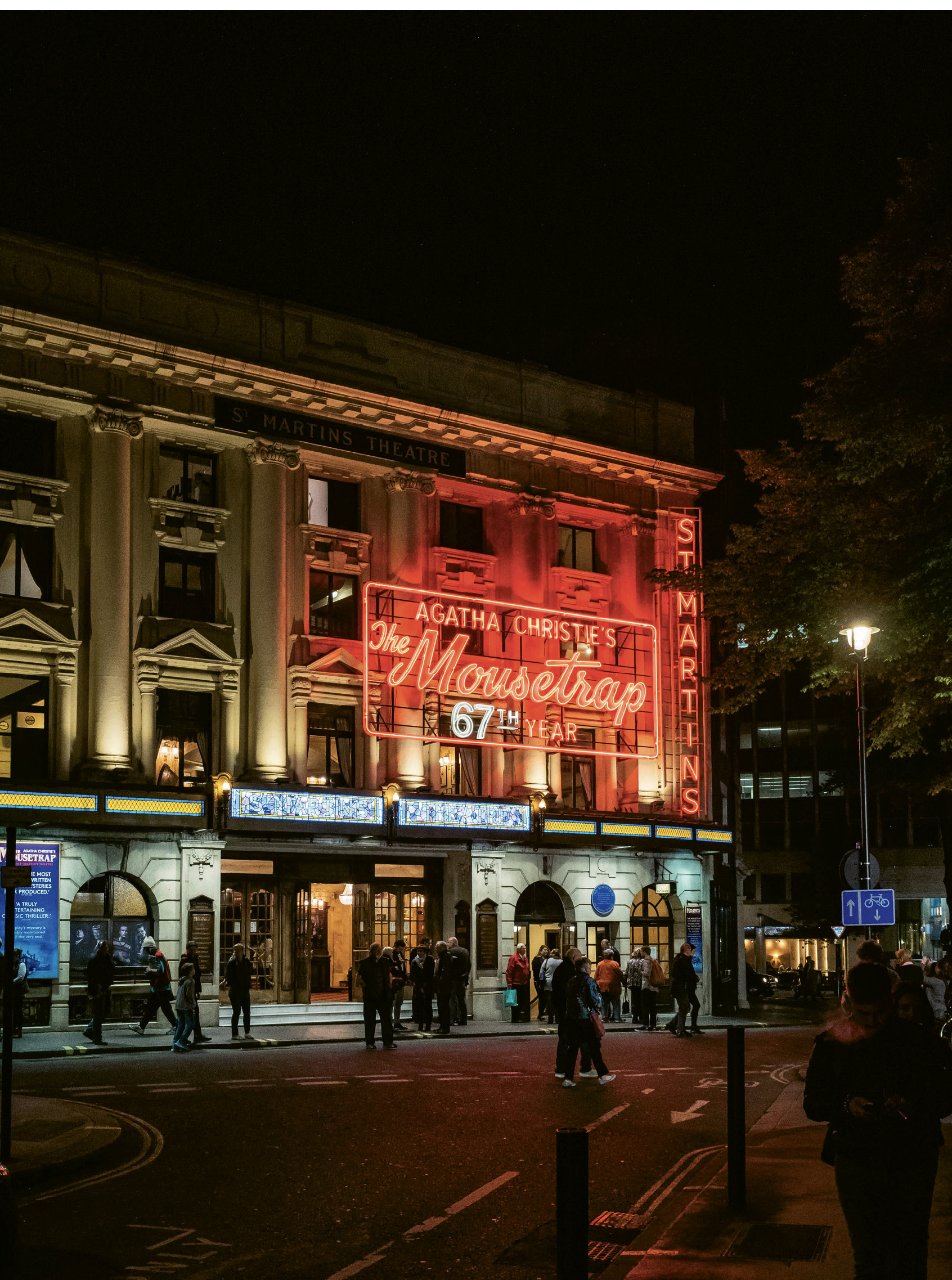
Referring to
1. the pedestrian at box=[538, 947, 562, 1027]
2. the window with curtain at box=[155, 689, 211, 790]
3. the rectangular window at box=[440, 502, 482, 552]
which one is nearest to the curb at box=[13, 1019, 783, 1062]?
the pedestrian at box=[538, 947, 562, 1027]

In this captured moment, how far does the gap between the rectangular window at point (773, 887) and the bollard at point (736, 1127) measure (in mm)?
70584

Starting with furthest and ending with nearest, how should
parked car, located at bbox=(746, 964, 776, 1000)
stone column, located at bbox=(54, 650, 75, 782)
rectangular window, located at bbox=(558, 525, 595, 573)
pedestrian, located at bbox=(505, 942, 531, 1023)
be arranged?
parked car, located at bbox=(746, 964, 776, 1000) < rectangular window, located at bbox=(558, 525, 595, 573) < pedestrian, located at bbox=(505, 942, 531, 1023) < stone column, located at bbox=(54, 650, 75, 782)

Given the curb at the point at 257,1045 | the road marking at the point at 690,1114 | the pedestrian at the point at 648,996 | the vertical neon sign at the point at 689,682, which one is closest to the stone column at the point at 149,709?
the curb at the point at 257,1045

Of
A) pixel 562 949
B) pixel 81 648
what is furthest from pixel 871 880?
pixel 81 648

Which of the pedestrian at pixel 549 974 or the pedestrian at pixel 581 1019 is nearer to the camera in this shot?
the pedestrian at pixel 581 1019

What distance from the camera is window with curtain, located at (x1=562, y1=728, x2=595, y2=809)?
39.4 m

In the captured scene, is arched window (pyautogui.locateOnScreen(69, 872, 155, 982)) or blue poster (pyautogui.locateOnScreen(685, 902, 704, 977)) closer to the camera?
arched window (pyautogui.locateOnScreen(69, 872, 155, 982))

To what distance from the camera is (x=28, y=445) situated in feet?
104

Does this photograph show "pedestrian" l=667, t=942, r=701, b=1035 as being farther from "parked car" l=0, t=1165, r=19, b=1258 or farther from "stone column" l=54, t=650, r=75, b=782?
"parked car" l=0, t=1165, r=19, b=1258

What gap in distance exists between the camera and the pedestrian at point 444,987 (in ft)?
95.1

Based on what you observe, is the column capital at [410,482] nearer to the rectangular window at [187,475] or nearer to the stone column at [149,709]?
the rectangular window at [187,475]

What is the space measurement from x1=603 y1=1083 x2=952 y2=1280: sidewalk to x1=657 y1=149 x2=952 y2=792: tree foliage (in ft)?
20.3

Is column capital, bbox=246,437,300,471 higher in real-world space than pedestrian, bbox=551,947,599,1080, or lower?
higher

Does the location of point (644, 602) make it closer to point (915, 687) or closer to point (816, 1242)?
point (915, 687)
